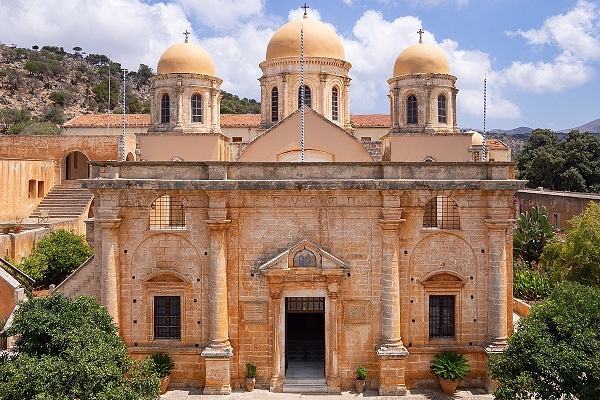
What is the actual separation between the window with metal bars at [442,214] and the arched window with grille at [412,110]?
5868 millimetres

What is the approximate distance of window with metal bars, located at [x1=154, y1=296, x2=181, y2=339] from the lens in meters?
14.4

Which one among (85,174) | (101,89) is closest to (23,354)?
(85,174)

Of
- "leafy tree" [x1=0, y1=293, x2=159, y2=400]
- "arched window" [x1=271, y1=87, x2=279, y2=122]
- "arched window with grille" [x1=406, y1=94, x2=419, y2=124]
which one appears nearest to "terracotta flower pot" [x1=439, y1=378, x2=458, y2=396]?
"leafy tree" [x1=0, y1=293, x2=159, y2=400]

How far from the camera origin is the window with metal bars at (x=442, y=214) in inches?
617

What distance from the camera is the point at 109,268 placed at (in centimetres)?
1390

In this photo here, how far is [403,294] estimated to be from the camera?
14.2 metres

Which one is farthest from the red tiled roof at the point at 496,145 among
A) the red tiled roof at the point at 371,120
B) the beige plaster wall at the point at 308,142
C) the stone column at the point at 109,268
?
the stone column at the point at 109,268

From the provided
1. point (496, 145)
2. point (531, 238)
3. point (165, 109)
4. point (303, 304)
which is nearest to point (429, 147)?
point (531, 238)

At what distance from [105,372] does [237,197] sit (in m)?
5.87

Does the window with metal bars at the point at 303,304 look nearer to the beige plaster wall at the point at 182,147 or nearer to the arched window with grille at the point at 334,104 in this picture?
the beige plaster wall at the point at 182,147

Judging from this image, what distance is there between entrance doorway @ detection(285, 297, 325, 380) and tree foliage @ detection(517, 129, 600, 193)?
35203mm

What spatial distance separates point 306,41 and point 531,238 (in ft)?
51.0

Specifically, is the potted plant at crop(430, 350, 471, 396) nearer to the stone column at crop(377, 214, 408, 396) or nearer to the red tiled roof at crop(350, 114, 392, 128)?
the stone column at crop(377, 214, 408, 396)

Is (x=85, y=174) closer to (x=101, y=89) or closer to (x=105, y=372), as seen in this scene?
(x=105, y=372)
